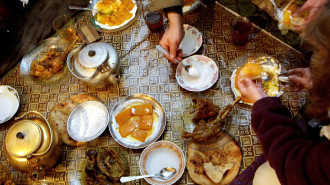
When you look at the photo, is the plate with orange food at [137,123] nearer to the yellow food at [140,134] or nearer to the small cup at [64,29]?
the yellow food at [140,134]

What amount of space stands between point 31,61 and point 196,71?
1449 millimetres

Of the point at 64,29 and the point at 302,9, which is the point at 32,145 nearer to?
the point at 64,29

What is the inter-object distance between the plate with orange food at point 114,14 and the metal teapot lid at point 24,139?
45.6 inches

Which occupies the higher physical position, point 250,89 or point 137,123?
point 250,89

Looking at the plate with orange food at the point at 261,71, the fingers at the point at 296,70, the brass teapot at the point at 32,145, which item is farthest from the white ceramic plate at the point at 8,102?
the fingers at the point at 296,70

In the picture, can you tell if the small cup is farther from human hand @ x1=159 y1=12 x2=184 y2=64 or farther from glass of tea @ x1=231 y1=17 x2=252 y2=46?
glass of tea @ x1=231 y1=17 x2=252 y2=46

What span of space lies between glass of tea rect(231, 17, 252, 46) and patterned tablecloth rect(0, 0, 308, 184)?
94 mm

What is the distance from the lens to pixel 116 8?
2.41 m

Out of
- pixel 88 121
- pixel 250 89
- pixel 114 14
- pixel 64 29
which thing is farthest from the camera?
pixel 114 14

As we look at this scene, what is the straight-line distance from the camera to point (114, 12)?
2404 millimetres

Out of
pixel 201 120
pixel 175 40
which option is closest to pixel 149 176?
pixel 201 120

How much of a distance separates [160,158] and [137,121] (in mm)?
318

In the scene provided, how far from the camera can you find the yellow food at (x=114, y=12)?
2.37 m

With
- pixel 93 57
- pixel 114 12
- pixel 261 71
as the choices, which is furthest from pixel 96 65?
pixel 261 71
